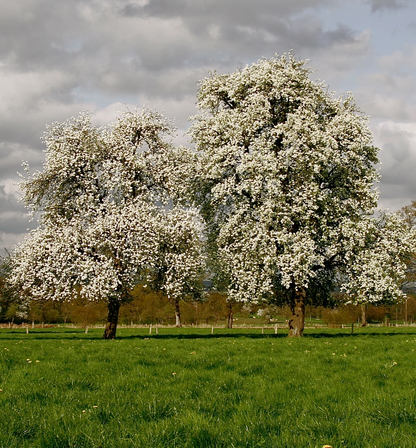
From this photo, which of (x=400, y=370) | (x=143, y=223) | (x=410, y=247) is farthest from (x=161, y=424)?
(x=410, y=247)

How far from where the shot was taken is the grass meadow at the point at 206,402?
6.55 m

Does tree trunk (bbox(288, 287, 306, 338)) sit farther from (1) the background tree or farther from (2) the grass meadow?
(2) the grass meadow

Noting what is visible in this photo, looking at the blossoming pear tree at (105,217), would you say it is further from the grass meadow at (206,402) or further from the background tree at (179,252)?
the grass meadow at (206,402)

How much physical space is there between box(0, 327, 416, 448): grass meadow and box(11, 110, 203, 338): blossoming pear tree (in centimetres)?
1528

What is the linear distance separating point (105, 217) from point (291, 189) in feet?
42.1

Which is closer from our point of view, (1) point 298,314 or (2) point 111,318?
(1) point 298,314

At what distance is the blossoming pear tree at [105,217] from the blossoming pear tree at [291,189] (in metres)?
2.85

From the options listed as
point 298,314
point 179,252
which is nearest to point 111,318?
point 179,252

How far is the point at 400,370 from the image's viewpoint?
1248 cm

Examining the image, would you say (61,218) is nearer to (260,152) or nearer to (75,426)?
(260,152)

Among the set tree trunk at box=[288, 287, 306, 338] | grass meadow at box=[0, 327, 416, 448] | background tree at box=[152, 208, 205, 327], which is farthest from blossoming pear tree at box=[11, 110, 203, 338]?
grass meadow at box=[0, 327, 416, 448]

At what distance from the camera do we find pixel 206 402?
8781 millimetres

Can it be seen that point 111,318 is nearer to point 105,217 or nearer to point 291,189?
point 105,217

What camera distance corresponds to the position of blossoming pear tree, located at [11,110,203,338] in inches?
1161
